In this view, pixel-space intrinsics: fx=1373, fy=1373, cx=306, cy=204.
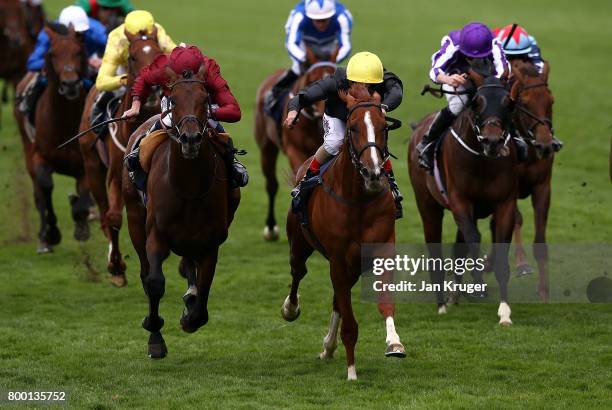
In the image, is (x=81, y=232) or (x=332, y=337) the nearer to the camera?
(x=332, y=337)

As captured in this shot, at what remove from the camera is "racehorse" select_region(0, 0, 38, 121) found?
22438 mm

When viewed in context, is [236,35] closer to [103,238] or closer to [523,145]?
[103,238]

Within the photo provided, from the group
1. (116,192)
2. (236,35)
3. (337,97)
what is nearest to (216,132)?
(337,97)

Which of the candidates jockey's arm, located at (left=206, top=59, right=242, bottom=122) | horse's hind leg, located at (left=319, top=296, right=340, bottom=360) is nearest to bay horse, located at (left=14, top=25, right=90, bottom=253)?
jockey's arm, located at (left=206, top=59, right=242, bottom=122)

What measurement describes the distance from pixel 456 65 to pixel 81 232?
5216mm

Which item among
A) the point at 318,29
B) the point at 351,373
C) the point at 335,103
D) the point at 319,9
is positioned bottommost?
the point at 351,373

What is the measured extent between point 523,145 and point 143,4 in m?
31.1

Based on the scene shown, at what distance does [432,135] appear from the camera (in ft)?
40.0

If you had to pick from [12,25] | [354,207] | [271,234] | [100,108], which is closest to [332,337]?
[354,207]

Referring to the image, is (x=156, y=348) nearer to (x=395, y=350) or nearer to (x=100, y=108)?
(x=395, y=350)

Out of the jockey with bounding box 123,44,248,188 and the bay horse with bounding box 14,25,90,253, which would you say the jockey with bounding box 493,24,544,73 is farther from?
the bay horse with bounding box 14,25,90,253

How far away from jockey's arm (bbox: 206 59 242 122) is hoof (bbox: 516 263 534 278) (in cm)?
466

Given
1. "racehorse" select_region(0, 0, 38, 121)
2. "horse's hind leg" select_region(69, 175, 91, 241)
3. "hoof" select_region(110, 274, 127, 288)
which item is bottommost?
"hoof" select_region(110, 274, 127, 288)

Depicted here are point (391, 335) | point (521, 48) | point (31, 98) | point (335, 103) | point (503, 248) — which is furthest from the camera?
point (31, 98)
